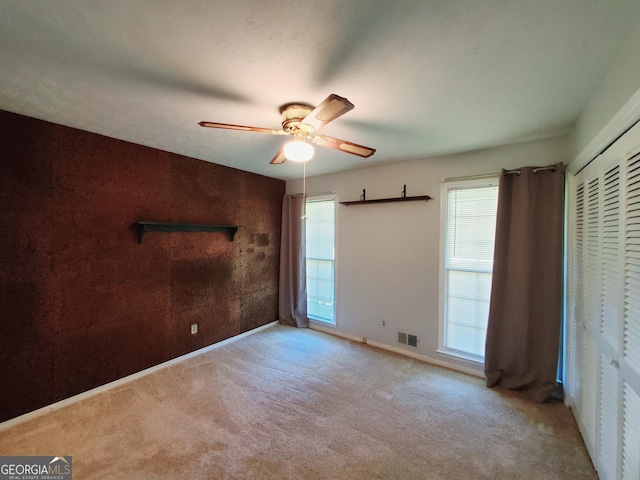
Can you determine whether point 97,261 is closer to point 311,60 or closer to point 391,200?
point 311,60

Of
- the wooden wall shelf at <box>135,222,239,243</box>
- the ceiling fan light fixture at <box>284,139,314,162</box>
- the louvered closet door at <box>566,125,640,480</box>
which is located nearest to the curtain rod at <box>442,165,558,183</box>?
the louvered closet door at <box>566,125,640,480</box>

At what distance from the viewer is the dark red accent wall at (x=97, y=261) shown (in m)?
2.07

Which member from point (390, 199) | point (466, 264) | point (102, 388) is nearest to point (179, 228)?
point (102, 388)

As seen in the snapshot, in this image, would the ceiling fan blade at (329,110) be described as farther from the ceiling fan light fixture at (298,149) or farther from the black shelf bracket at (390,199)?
the black shelf bracket at (390,199)

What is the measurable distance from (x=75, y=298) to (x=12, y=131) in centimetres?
145

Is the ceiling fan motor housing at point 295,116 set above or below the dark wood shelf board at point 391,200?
above

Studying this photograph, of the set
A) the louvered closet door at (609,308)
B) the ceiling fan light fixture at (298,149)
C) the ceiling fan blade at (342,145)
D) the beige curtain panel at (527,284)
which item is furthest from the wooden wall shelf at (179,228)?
the louvered closet door at (609,308)

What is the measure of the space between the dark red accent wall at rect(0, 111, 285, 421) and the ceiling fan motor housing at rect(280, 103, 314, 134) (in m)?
1.89

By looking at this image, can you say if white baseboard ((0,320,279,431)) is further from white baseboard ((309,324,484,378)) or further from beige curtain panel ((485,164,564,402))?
beige curtain panel ((485,164,564,402))

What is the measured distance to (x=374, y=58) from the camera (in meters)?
1.35

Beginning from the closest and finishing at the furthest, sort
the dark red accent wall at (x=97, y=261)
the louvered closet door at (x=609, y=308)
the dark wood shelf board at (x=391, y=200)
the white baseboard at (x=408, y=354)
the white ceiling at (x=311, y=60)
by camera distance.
Result: the white ceiling at (x=311, y=60), the louvered closet door at (x=609, y=308), the dark red accent wall at (x=97, y=261), the white baseboard at (x=408, y=354), the dark wood shelf board at (x=391, y=200)

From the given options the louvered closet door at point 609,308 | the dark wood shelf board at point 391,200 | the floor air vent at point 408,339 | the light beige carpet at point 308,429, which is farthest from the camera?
the floor air vent at point 408,339

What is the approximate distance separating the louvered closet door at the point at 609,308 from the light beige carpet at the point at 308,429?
1.30 feet

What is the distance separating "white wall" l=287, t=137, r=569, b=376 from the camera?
9.56 feet
